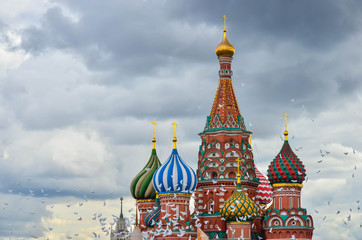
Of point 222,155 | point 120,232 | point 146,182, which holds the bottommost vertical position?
point 120,232

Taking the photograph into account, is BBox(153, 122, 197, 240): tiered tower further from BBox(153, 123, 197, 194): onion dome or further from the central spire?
the central spire

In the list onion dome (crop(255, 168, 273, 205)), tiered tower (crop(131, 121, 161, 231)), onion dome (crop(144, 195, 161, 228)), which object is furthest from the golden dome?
onion dome (crop(144, 195, 161, 228))

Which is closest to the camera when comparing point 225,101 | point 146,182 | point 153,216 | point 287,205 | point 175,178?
point 175,178

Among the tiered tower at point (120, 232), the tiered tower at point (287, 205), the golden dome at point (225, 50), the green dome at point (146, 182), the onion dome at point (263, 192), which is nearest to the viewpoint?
the tiered tower at point (287, 205)

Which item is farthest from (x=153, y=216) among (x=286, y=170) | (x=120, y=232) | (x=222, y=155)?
(x=120, y=232)

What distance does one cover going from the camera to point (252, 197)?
6250 cm

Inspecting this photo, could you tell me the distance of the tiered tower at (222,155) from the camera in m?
61.4

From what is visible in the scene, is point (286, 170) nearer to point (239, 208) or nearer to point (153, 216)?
point (239, 208)

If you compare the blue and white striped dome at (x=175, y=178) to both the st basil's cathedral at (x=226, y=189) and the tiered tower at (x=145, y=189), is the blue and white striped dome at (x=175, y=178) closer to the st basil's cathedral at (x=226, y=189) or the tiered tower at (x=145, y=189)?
the st basil's cathedral at (x=226, y=189)

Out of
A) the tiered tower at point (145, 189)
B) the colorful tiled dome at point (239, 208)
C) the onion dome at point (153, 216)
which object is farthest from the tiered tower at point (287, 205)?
the tiered tower at point (145, 189)

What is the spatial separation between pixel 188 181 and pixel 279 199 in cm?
641

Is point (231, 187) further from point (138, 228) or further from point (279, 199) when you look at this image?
point (138, 228)

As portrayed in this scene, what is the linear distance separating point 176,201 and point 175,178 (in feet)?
5.04

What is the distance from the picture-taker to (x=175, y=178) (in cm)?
5919
